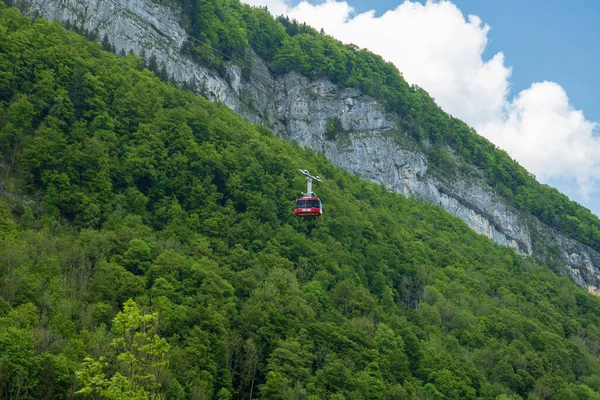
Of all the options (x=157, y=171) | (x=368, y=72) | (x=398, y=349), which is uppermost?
(x=368, y=72)

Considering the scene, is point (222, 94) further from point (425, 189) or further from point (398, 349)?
point (398, 349)

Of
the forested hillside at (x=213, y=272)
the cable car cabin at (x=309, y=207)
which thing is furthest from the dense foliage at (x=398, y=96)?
the cable car cabin at (x=309, y=207)

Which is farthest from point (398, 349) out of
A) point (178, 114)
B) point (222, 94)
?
point (222, 94)

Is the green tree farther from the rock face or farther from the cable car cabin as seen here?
the rock face

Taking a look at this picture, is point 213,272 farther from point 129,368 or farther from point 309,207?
point 129,368

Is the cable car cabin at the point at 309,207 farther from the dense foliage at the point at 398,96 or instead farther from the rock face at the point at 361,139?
the dense foliage at the point at 398,96

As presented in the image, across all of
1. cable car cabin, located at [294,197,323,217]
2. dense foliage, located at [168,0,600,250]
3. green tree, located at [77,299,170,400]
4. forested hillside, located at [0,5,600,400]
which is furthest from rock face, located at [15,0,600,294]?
green tree, located at [77,299,170,400]
